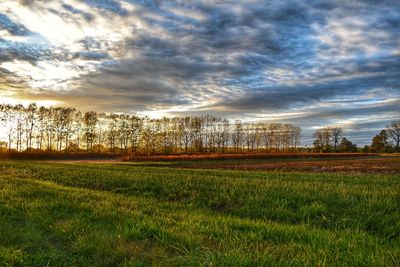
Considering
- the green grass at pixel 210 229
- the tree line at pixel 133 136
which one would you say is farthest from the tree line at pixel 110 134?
the green grass at pixel 210 229

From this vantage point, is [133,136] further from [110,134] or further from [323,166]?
[323,166]

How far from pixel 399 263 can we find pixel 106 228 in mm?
5419

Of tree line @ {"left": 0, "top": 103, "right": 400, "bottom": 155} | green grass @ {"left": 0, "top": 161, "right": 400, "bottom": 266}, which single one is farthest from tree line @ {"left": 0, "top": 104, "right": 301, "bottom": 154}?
green grass @ {"left": 0, "top": 161, "right": 400, "bottom": 266}

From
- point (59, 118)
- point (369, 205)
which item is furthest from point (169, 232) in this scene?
point (59, 118)

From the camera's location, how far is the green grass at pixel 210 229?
4758 mm

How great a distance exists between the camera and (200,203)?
37.4ft

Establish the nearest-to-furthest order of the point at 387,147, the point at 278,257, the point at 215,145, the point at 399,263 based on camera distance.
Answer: the point at 399,263 < the point at 278,257 < the point at 387,147 < the point at 215,145

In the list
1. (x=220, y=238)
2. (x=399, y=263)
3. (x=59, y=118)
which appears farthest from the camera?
(x=59, y=118)

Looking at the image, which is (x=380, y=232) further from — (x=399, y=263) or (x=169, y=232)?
(x=169, y=232)

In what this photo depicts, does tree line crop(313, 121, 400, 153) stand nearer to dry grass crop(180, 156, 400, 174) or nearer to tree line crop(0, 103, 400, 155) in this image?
tree line crop(0, 103, 400, 155)

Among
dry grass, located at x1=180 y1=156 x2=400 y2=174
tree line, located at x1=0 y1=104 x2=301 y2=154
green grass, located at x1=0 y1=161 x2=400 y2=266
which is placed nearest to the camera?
green grass, located at x1=0 y1=161 x2=400 y2=266

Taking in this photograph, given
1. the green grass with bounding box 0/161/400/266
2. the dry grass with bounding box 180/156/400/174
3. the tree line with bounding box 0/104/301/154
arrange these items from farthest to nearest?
the tree line with bounding box 0/104/301/154, the dry grass with bounding box 180/156/400/174, the green grass with bounding box 0/161/400/266

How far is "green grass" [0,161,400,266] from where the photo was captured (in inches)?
187

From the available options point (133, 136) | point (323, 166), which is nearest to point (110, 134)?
point (133, 136)
